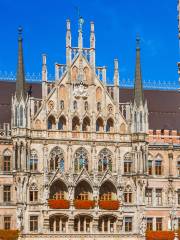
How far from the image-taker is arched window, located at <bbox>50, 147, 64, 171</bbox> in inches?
2933

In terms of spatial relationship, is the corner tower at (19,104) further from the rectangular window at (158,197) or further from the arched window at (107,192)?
the rectangular window at (158,197)

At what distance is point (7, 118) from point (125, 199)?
13876 mm

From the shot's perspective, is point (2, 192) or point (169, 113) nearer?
point (2, 192)

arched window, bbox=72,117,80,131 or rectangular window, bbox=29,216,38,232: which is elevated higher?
arched window, bbox=72,117,80,131

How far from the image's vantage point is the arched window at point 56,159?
7450cm

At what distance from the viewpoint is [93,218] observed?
7400cm

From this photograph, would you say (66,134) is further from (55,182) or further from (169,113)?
(169,113)

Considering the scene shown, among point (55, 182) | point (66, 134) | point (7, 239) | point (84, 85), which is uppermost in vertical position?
point (84, 85)

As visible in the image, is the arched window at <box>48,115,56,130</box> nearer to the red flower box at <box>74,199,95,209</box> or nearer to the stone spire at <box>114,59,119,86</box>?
the stone spire at <box>114,59,119,86</box>

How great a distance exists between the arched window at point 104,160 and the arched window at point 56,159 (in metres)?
3.79

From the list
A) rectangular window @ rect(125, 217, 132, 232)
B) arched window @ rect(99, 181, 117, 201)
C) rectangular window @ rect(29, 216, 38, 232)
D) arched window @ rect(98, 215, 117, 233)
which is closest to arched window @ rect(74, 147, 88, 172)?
arched window @ rect(99, 181, 117, 201)

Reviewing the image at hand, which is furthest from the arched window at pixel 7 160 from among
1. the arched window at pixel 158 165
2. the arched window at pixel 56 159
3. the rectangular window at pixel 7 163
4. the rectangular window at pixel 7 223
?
the arched window at pixel 158 165

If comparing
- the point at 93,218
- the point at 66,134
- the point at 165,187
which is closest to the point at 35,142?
the point at 66,134

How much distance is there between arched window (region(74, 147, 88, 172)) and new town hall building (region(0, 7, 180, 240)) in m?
0.10
